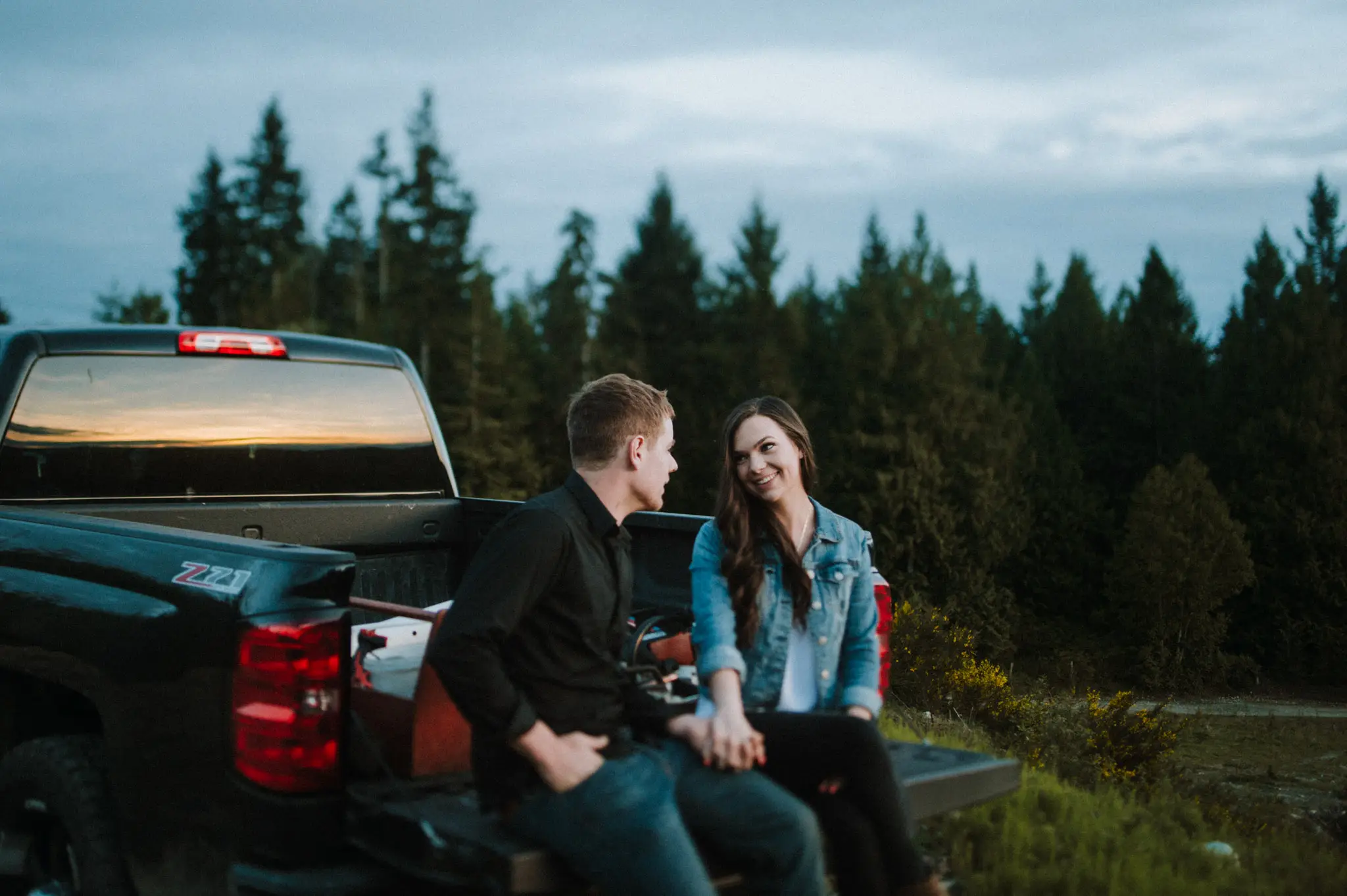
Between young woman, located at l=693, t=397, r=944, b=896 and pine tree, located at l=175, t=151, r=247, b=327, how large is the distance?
2631 inches

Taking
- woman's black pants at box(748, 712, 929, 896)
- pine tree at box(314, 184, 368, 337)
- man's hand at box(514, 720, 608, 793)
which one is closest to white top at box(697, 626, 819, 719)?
woman's black pants at box(748, 712, 929, 896)

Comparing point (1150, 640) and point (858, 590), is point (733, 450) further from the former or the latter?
point (1150, 640)

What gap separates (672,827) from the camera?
8.97ft

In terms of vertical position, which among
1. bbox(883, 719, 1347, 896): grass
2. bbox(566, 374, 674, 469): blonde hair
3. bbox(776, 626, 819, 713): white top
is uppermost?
bbox(566, 374, 674, 469): blonde hair

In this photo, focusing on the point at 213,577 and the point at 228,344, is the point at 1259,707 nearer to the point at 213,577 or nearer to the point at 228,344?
the point at 228,344

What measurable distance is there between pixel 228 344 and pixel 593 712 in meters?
2.86

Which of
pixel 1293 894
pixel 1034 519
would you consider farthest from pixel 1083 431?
pixel 1293 894

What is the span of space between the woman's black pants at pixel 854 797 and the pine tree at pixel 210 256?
67553 mm

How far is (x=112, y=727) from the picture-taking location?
316cm

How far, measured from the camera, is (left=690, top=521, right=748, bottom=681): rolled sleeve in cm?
343

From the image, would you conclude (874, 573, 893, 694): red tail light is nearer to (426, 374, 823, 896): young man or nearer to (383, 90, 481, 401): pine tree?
(426, 374, 823, 896): young man

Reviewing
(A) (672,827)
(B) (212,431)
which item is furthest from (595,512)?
(B) (212,431)

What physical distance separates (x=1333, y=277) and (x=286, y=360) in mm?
54732

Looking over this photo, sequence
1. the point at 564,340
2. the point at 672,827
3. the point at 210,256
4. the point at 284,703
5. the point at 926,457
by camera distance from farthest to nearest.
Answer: the point at 210,256 < the point at 564,340 < the point at 926,457 < the point at 284,703 < the point at 672,827
